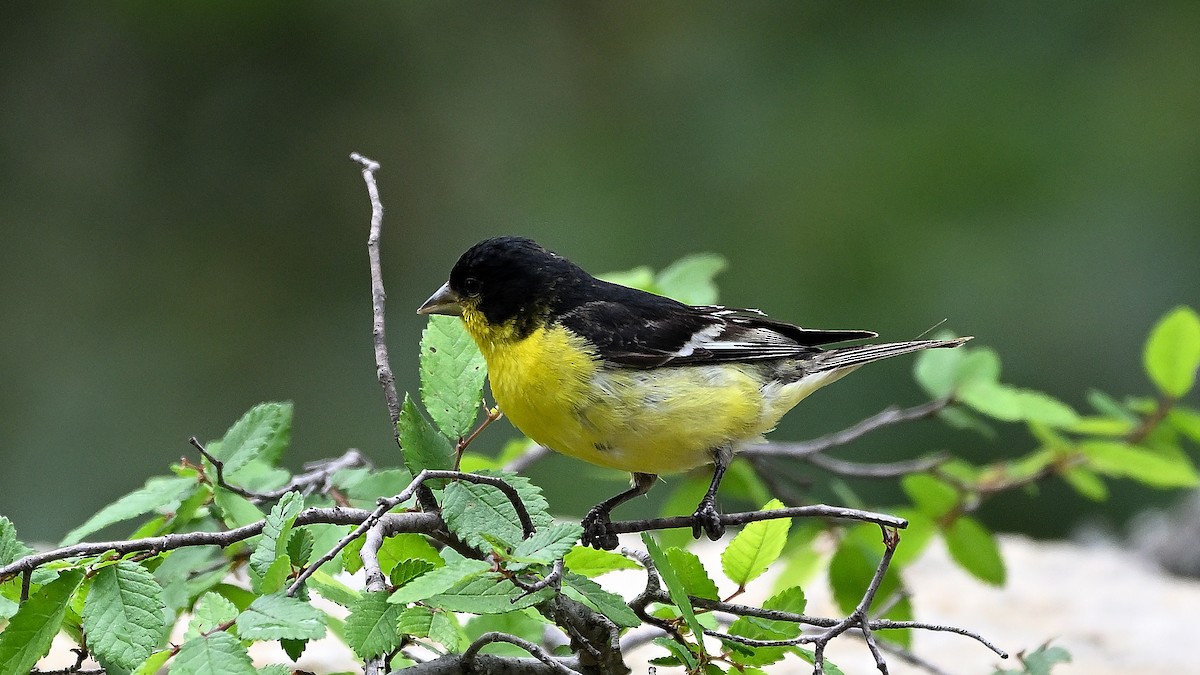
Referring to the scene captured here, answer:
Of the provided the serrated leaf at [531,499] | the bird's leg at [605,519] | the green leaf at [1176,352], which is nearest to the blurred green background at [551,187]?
the green leaf at [1176,352]

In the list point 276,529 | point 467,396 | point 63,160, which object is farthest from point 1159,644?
point 63,160

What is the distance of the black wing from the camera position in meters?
2.66

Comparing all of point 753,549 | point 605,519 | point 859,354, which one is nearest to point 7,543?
point 753,549

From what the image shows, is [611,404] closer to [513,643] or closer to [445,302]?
[445,302]

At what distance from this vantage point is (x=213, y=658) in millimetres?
1353

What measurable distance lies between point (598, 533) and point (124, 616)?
1003 millimetres

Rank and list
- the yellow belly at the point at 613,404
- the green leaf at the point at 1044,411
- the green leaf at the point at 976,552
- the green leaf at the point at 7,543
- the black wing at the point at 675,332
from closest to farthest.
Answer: the green leaf at the point at 7,543 < the yellow belly at the point at 613,404 < the black wing at the point at 675,332 < the green leaf at the point at 1044,411 < the green leaf at the point at 976,552

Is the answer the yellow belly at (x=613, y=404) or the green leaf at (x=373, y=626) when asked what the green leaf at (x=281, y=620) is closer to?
the green leaf at (x=373, y=626)

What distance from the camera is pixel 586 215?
679 cm

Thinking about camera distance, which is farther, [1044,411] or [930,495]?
[930,495]

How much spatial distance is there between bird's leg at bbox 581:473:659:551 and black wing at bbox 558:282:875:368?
275 mm

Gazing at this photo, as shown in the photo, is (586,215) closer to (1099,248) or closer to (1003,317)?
(1003,317)

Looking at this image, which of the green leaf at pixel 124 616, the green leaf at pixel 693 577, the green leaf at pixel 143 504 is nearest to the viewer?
the green leaf at pixel 124 616

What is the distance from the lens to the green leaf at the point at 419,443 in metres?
1.75
